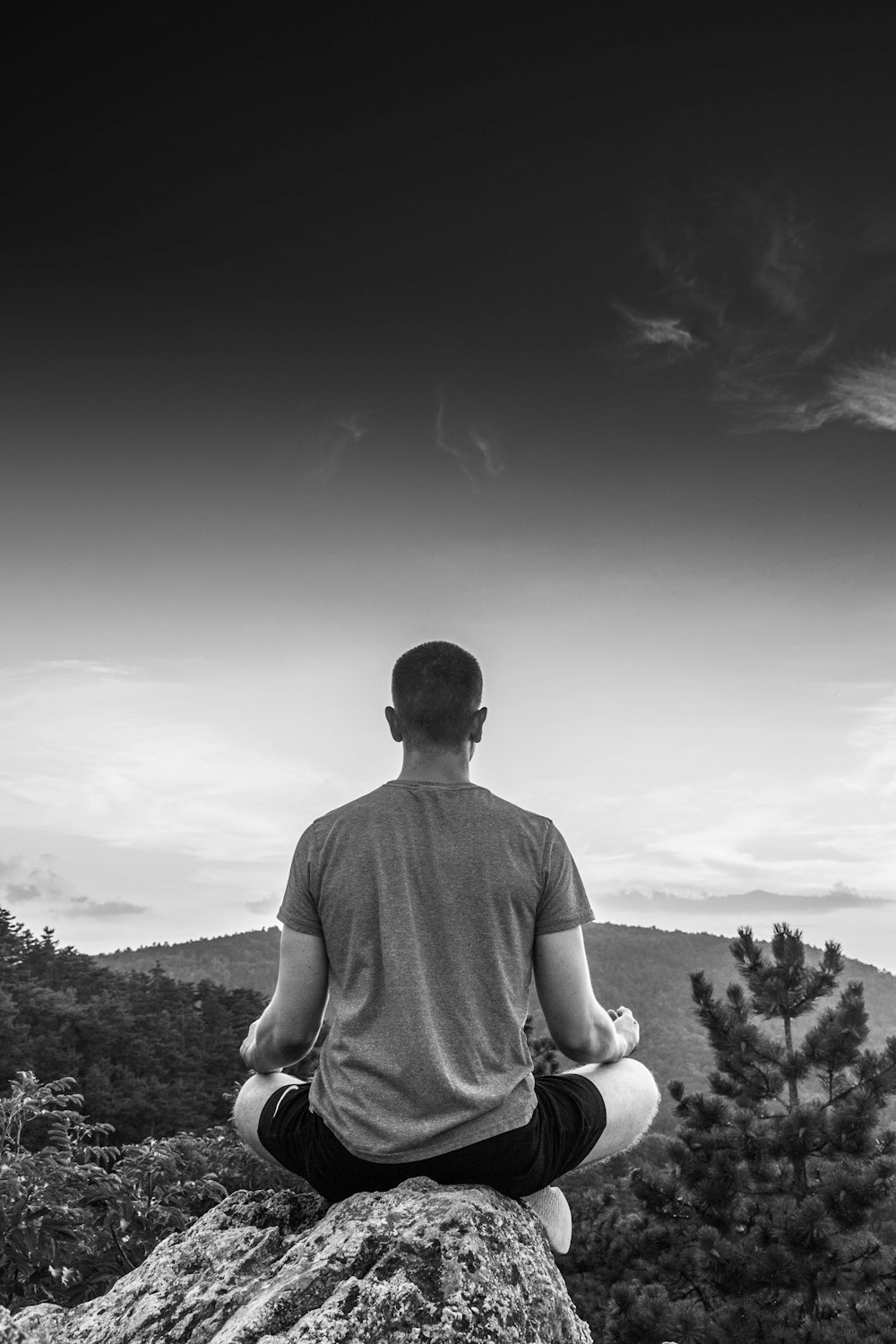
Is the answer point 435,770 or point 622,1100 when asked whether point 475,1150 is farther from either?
point 435,770

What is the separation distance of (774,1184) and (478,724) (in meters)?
13.8

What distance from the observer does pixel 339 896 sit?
8.96ft

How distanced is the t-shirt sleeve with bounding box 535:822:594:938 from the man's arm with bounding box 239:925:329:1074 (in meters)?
0.71

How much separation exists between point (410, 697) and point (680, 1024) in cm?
7594

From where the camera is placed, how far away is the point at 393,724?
9.83ft

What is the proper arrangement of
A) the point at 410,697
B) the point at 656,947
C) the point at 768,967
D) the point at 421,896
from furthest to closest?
the point at 656,947 < the point at 768,967 < the point at 410,697 < the point at 421,896

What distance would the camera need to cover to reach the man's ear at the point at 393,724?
2982 mm

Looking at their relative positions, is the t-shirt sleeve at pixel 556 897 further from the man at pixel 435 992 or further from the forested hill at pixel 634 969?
the forested hill at pixel 634 969

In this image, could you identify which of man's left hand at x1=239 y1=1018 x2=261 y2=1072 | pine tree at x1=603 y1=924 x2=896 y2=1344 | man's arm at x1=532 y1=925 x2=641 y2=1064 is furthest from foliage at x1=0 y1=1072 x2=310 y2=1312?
pine tree at x1=603 y1=924 x2=896 y2=1344

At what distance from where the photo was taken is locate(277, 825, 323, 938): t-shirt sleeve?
2.85m

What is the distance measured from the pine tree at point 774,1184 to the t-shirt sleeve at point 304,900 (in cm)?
1238

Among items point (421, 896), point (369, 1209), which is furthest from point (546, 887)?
point (369, 1209)

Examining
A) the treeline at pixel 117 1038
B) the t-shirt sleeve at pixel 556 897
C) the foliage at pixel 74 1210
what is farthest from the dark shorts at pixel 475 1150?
the treeline at pixel 117 1038

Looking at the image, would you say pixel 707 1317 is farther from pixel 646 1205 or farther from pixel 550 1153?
pixel 550 1153
